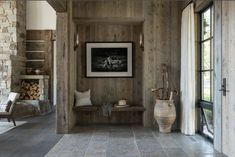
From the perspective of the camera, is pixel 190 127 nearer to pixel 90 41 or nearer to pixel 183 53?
pixel 183 53

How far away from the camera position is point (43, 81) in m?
10.8

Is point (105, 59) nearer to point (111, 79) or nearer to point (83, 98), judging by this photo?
point (111, 79)

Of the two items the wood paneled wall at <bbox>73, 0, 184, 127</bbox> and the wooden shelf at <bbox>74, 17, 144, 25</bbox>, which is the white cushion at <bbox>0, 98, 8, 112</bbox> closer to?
the wooden shelf at <bbox>74, 17, 144, 25</bbox>

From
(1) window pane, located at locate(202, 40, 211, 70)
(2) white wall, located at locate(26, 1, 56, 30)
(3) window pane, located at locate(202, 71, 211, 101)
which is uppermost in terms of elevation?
(2) white wall, located at locate(26, 1, 56, 30)

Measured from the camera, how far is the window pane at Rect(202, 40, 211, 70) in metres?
5.95

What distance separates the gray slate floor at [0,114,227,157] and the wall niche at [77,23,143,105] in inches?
44.9

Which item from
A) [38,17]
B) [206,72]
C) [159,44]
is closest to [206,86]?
[206,72]

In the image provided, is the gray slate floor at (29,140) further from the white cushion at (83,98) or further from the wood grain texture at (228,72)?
the wood grain texture at (228,72)

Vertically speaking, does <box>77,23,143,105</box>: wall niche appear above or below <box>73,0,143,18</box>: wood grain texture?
below

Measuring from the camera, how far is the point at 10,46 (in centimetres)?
1020

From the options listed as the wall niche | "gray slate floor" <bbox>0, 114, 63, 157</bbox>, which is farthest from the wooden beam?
"gray slate floor" <bbox>0, 114, 63, 157</bbox>

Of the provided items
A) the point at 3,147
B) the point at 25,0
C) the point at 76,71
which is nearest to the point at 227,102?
the point at 3,147

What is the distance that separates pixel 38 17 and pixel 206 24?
7.45m

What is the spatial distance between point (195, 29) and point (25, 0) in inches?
290
